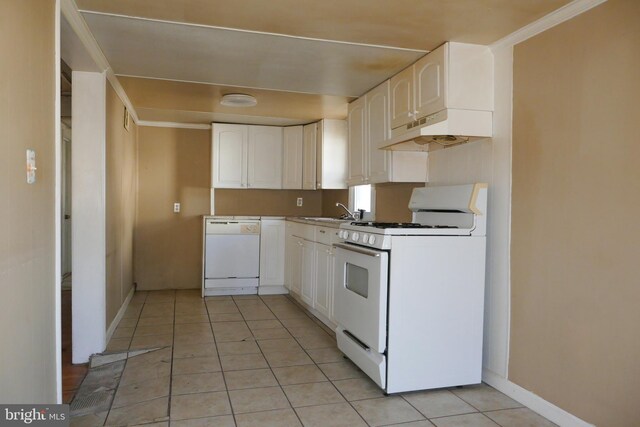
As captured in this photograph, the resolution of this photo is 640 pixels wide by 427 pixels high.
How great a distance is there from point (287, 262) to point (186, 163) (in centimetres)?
178

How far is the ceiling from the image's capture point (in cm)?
230

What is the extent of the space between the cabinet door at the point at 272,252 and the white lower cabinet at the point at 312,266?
111 mm

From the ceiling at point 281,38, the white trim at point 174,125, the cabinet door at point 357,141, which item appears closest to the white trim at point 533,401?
the cabinet door at point 357,141

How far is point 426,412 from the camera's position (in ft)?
7.83

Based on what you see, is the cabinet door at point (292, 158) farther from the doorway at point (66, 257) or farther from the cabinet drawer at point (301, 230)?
the doorway at point (66, 257)

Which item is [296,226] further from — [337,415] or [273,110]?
[337,415]

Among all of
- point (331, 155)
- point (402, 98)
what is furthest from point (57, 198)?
point (331, 155)

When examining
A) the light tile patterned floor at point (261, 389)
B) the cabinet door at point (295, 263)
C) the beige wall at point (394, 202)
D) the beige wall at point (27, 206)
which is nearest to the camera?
the beige wall at point (27, 206)

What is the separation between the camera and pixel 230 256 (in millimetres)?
Result: 5215

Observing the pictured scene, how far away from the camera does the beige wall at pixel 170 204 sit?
551cm

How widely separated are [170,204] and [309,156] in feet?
5.96

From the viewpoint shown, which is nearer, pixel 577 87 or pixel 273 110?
pixel 577 87

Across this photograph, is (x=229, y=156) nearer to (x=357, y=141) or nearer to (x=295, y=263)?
(x=295, y=263)

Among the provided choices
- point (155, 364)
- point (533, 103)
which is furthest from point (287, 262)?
point (533, 103)
